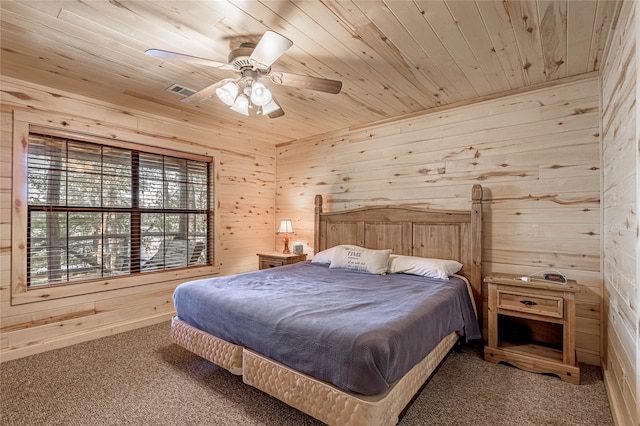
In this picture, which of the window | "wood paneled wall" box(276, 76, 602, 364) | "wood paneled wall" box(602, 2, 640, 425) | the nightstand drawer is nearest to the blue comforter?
the nightstand drawer

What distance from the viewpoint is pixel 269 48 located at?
180cm

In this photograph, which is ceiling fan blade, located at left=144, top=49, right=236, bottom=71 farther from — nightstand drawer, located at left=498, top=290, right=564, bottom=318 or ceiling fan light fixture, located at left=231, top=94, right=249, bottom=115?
nightstand drawer, located at left=498, top=290, right=564, bottom=318

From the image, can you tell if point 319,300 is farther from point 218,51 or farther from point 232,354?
point 218,51

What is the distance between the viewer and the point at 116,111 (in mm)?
3430

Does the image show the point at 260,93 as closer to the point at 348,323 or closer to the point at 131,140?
the point at 348,323

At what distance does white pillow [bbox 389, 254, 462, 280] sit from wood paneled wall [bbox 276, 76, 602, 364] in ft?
1.35

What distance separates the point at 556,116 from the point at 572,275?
142 cm

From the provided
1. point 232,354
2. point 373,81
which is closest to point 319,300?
point 232,354

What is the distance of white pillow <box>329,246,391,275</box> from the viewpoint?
129 inches

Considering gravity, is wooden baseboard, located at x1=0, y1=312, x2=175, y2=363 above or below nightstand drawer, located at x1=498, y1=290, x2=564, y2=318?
below

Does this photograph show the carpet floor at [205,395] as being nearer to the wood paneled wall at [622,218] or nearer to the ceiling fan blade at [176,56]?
the wood paneled wall at [622,218]

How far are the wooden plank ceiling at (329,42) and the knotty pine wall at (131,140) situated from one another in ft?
0.84

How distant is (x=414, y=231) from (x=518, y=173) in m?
1.16

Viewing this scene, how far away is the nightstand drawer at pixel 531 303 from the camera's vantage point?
2404mm
